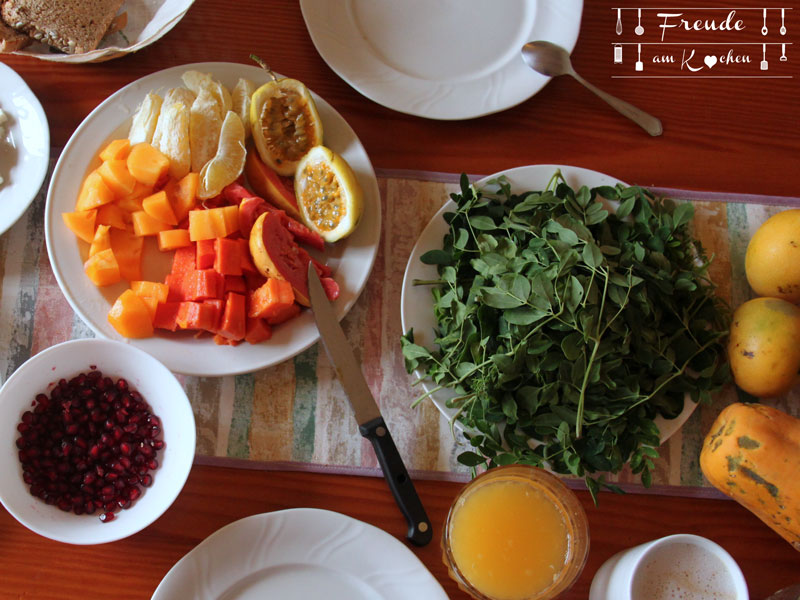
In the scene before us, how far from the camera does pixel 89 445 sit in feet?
4.21

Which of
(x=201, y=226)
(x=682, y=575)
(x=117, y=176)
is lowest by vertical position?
(x=682, y=575)

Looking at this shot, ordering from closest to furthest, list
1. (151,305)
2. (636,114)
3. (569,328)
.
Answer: (569,328)
(151,305)
(636,114)

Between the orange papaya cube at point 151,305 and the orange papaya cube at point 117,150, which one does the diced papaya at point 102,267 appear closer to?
the orange papaya cube at point 151,305

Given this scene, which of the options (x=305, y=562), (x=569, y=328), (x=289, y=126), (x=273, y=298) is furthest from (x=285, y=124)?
(x=305, y=562)

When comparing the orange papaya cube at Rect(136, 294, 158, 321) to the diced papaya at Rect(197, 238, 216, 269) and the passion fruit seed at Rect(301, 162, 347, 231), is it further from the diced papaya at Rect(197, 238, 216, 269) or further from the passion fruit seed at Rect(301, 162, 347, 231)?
the passion fruit seed at Rect(301, 162, 347, 231)

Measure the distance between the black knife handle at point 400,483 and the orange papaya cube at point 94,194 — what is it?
2.23 feet

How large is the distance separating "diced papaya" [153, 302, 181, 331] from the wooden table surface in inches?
11.6

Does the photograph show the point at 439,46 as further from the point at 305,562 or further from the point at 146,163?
the point at 305,562

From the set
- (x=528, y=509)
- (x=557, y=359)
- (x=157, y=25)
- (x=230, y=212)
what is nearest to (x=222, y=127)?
(x=230, y=212)

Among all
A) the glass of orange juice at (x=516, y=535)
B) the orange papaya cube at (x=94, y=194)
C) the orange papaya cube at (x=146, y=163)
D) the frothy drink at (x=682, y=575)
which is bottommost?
the frothy drink at (x=682, y=575)

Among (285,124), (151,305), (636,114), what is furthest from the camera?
(636,114)

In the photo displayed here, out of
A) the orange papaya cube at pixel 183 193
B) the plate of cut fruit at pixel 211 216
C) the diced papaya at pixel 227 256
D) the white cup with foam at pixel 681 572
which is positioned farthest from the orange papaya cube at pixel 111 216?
the white cup with foam at pixel 681 572

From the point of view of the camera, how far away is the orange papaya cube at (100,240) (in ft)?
4.41

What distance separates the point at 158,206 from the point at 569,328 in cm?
82
